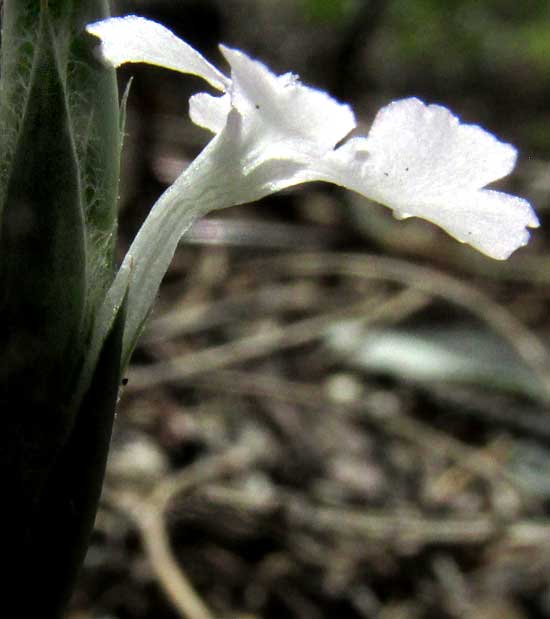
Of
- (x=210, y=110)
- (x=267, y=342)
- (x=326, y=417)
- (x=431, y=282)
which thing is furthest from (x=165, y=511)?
(x=431, y=282)

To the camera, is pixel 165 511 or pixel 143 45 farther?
pixel 165 511

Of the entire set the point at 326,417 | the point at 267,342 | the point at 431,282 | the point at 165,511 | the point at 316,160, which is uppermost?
the point at 431,282

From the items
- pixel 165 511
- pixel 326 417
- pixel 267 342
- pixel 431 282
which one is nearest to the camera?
pixel 165 511

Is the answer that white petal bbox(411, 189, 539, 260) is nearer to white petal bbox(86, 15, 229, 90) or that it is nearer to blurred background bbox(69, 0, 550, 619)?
white petal bbox(86, 15, 229, 90)

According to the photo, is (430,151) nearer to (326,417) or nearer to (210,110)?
(210,110)

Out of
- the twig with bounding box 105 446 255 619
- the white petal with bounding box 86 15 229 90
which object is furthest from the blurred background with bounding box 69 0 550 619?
the white petal with bounding box 86 15 229 90
